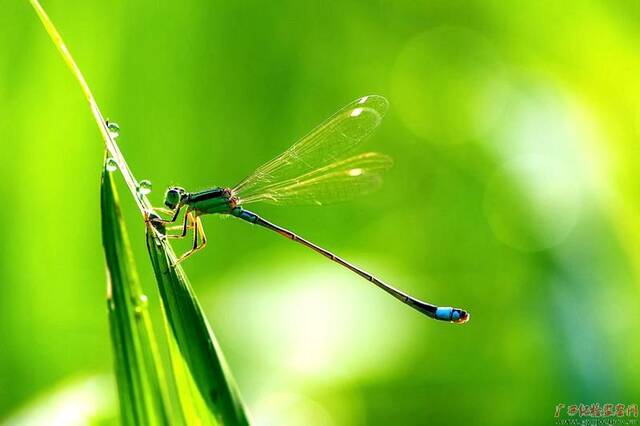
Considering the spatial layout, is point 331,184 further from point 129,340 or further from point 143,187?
point 129,340

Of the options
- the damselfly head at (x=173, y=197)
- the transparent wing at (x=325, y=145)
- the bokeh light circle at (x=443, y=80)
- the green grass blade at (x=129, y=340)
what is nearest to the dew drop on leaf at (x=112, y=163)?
the green grass blade at (x=129, y=340)

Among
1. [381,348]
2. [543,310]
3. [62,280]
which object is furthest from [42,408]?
[543,310]

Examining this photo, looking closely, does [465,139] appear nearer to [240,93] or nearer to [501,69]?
[501,69]

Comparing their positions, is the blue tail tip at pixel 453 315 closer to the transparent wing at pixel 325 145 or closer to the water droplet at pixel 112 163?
the transparent wing at pixel 325 145

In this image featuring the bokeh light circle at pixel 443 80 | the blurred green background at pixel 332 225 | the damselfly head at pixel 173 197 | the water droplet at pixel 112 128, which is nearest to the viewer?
the water droplet at pixel 112 128

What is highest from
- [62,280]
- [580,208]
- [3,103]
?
[3,103]

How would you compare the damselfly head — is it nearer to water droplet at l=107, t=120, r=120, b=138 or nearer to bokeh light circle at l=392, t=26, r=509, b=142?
water droplet at l=107, t=120, r=120, b=138
